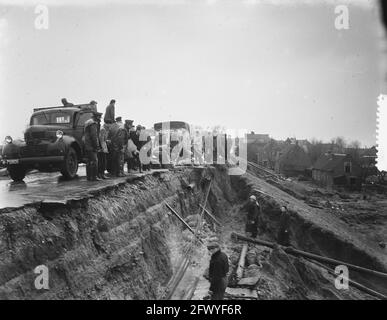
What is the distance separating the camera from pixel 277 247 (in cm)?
1326

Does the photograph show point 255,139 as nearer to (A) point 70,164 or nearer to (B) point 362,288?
(B) point 362,288

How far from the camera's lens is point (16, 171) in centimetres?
942

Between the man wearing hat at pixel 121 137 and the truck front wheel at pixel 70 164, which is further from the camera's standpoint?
the man wearing hat at pixel 121 137

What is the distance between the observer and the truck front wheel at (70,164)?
29.8 ft

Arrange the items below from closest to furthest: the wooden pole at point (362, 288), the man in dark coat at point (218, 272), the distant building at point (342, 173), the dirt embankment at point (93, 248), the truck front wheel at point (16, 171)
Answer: the dirt embankment at point (93, 248) → the man in dark coat at point (218, 272) → the truck front wheel at point (16, 171) → the wooden pole at point (362, 288) → the distant building at point (342, 173)

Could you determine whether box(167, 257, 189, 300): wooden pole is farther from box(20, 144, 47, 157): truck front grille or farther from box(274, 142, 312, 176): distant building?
box(274, 142, 312, 176): distant building

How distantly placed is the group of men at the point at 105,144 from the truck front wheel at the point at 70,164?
1.89ft

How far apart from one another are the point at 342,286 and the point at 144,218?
28.6 feet

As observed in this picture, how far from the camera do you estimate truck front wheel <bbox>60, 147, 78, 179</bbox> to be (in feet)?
29.8

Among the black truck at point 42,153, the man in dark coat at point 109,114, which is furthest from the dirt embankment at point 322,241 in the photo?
the black truck at point 42,153

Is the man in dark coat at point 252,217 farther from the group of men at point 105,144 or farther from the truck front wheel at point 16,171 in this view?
the truck front wheel at point 16,171
